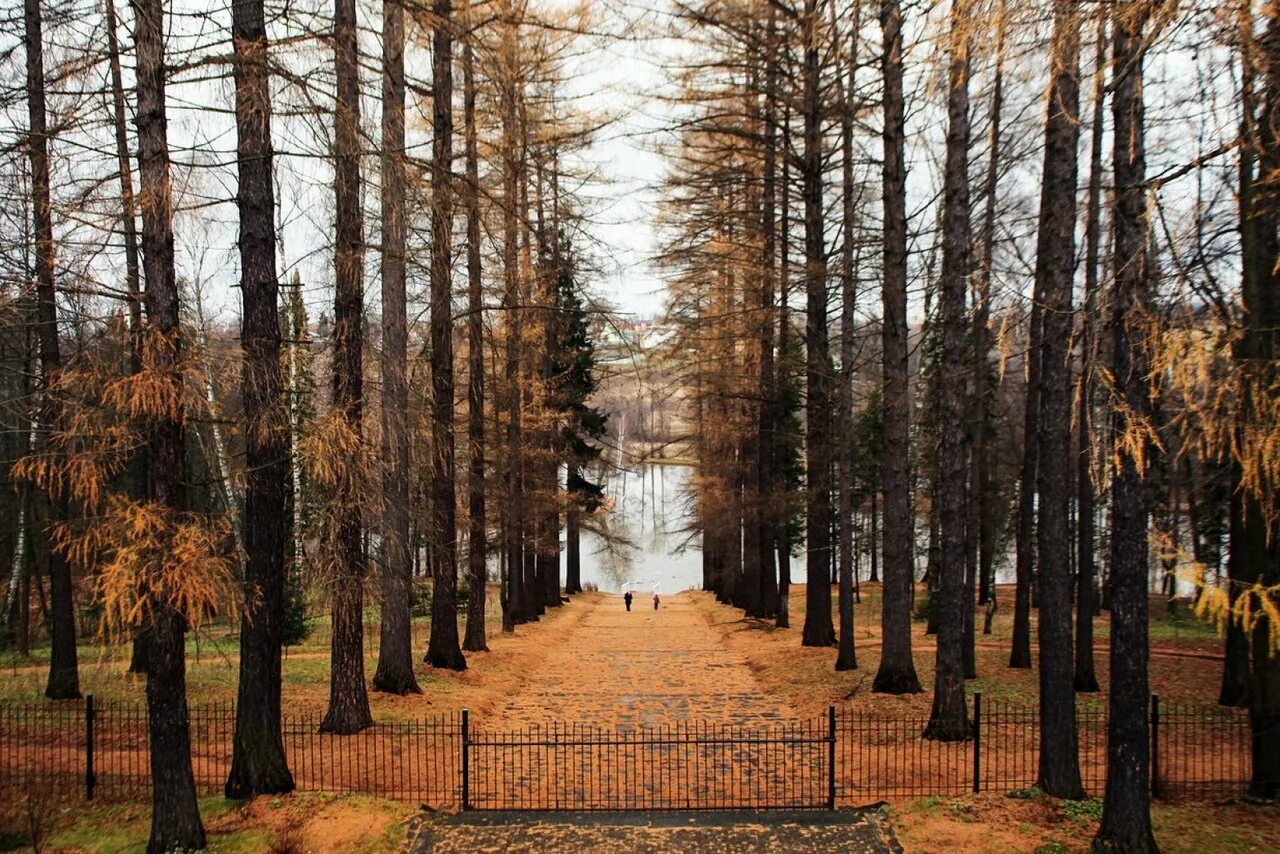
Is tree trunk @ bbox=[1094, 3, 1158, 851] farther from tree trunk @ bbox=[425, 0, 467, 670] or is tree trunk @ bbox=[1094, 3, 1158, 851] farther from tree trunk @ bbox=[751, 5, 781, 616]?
tree trunk @ bbox=[425, 0, 467, 670]

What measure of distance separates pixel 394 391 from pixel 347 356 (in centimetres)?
73

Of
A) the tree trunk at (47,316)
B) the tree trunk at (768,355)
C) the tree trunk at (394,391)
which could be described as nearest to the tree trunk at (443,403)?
the tree trunk at (394,391)

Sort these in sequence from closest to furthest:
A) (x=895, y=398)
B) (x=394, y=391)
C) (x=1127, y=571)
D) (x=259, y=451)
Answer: (x=1127, y=571), (x=259, y=451), (x=394, y=391), (x=895, y=398)

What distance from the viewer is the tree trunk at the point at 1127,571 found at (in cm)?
618

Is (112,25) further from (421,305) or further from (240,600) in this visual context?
(421,305)

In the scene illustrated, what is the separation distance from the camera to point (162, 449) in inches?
265

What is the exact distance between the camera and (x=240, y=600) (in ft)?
20.4

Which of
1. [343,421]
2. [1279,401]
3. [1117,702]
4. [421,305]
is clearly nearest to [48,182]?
[343,421]

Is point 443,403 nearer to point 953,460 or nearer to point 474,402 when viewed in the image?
point 474,402

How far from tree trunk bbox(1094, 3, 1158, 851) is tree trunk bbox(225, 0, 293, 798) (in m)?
7.21

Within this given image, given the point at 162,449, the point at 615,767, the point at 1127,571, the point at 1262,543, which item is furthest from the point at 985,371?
the point at 162,449

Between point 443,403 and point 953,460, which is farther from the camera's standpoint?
point 443,403

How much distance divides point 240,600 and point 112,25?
5407mm

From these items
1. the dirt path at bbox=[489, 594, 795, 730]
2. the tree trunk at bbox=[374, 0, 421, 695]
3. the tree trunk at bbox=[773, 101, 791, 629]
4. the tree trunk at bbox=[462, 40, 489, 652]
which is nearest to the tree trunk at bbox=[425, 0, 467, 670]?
the tree trunk at bbox=[462, 40, 489, 652]
